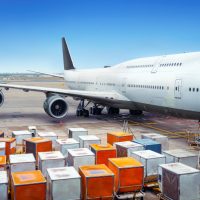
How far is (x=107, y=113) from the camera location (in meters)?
31.0

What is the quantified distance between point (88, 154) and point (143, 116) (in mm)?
18191

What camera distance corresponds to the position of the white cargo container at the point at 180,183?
946cm

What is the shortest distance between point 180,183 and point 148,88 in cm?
1186

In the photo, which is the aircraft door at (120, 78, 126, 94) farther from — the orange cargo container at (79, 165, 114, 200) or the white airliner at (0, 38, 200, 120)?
the orange cargo container at (79, 165, 114, 200)

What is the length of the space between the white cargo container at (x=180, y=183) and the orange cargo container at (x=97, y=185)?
5.99ft

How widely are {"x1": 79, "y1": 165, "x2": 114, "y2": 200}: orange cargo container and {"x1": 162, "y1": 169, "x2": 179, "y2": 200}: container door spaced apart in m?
1.81

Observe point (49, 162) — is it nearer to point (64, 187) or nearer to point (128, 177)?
point (64, 187)

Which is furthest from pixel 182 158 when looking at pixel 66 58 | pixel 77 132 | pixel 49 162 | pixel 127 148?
pixel 66 58

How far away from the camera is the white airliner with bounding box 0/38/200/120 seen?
1750 centimetres

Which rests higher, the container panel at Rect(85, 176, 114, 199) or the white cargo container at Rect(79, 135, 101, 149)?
the white cargo container at Rect(79, 135, 101, 149)

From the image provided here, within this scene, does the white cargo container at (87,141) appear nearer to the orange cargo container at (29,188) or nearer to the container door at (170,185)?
the container door at (170,185)

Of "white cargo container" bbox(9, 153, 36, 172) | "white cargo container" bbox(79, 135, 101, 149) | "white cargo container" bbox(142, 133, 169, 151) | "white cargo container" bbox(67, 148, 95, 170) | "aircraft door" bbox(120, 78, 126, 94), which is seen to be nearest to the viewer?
"white cargo container" bbox(9, 153, 36, 172)

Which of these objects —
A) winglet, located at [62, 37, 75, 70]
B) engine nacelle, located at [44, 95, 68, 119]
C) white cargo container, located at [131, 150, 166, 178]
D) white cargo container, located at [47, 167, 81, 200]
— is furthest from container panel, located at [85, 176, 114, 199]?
winglet, located at [62, 37, 75, 70]

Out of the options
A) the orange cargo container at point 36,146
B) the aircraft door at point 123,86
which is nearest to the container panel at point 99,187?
the orange cargo container at point 36,146
